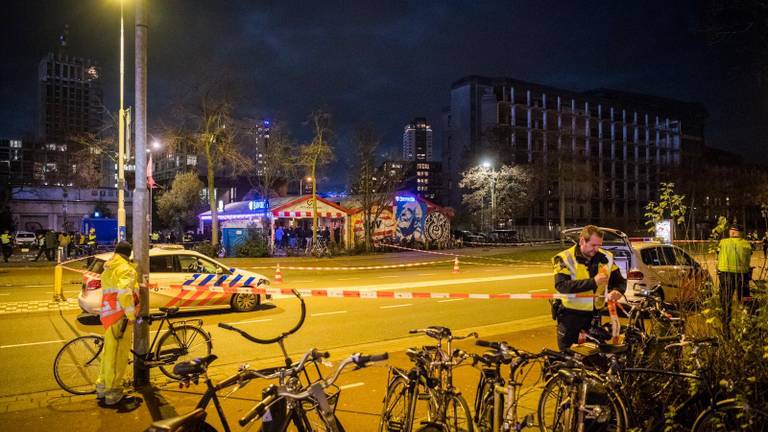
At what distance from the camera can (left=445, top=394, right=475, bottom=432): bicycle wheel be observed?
13.8ft

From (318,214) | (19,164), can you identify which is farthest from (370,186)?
(19,164)

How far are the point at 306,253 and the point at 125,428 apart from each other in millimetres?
29872

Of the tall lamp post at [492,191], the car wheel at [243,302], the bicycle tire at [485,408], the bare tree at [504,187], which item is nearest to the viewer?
the bicycle tire at [485,408]

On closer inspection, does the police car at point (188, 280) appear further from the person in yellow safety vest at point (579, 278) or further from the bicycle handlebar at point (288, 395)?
the bicycle handlebar at point (288, 395)

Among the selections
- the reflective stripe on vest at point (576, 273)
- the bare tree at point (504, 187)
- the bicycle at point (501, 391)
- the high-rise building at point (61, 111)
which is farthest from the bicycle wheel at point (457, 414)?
the high-rise building at point (61, 111)

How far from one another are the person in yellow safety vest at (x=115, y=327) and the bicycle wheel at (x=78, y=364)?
0.74 meters

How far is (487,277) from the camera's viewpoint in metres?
21.9

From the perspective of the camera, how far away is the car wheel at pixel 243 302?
1348 centimetres

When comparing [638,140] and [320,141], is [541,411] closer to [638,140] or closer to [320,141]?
[320,141]

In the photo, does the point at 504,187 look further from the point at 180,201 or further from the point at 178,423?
the point at 178,423

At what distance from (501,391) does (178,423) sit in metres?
2.32

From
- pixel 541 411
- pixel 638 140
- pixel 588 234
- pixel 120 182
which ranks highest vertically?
pixel 638 140

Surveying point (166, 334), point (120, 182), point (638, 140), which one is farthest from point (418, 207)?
point (638, 140)

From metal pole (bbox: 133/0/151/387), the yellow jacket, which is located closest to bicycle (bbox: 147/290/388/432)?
the yellow jacket
